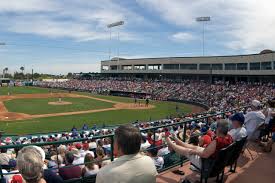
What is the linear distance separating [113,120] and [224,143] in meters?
30.3

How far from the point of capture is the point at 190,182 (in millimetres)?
5332

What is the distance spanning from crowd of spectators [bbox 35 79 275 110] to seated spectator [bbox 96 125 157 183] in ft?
110

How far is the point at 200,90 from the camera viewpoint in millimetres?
58438

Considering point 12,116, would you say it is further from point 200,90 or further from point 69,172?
point 200,90

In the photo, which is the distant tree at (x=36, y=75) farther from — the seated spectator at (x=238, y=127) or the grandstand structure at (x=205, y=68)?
the seated spectator at (x=238, y=127)

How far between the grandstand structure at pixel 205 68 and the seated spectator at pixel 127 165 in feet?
180

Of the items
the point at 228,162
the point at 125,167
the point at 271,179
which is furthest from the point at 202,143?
the point at 125,167

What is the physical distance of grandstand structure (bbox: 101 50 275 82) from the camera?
57.0 m

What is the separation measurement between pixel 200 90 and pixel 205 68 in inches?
524

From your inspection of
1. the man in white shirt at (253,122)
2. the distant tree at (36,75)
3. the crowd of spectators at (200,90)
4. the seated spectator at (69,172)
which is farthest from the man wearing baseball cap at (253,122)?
the distant tree at (36,75)

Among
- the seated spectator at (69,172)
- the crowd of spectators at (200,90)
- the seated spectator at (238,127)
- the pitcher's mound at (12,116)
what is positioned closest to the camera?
the seated spectator at (69,172)

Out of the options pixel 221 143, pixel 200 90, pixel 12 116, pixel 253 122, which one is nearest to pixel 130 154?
pixel 221 143

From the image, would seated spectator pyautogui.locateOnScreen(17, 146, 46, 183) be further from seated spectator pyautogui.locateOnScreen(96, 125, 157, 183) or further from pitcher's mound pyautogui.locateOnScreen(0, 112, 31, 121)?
pitcher's mound pyautogui.locateOnScreen(0, 112, 31, 121)

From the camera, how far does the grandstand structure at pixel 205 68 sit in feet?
187
